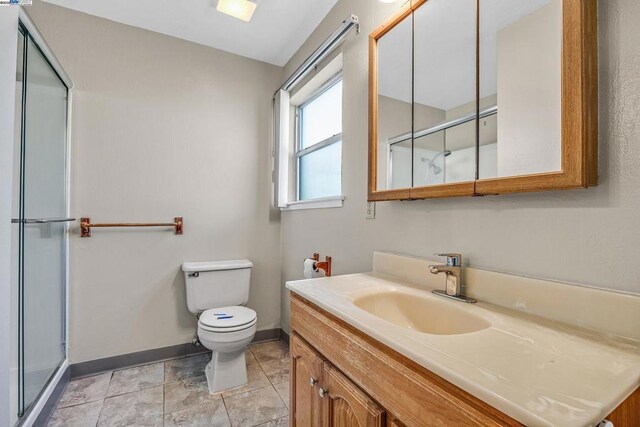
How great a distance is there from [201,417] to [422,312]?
4.40ft

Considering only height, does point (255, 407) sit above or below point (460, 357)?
below

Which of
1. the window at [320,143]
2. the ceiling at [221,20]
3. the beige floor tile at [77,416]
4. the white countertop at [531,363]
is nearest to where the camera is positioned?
the white countertop at [531,363]

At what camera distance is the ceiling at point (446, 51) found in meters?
0.96

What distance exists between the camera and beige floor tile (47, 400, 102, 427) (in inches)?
58.9

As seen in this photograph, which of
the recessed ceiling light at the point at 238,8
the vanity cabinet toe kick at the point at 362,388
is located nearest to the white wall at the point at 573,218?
the vanity cabinet toe kick at the point at 362,388

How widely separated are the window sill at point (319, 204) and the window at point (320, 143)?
0.09 metres

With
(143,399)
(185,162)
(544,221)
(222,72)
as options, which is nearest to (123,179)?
(185,162)

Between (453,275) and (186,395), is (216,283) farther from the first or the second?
(453,275)

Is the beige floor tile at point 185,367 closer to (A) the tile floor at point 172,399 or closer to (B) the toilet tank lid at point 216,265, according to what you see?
(A) the tile floor at point 172,399

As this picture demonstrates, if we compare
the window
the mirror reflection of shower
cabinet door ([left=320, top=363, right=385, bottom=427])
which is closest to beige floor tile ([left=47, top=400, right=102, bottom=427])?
cabinet door ([left=320, top=363, right=385, bottom=427])

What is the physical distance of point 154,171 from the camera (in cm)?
213

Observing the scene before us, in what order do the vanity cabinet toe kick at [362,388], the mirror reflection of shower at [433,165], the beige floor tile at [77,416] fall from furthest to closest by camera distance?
the beige floor tile at [77,416], the mirror reflection of shower at [433,165], the vanity cabinet toe kick at [362,388]

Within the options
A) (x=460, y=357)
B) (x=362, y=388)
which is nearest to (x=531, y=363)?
(x=460, y=357)

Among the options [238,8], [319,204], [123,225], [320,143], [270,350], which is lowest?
[270,350]
